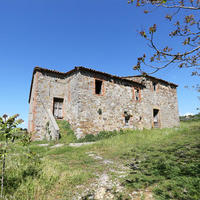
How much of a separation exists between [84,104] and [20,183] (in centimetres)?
808

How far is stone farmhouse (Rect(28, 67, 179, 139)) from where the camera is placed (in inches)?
447

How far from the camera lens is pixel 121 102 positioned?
44.1 feet

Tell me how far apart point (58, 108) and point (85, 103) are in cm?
301

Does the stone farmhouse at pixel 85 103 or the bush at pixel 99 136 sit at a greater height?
the stone farmhouse at pixel 85 103

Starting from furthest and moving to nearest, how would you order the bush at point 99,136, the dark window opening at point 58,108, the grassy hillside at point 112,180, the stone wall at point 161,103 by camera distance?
the stone wall at point 161,103
the dark window opening at point 58,108
the bush at point 99,136
the grassy hillside at point 112,180

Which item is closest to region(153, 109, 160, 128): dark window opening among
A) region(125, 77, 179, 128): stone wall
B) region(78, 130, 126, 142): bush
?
region(125, 77, 179, 128): stone wall

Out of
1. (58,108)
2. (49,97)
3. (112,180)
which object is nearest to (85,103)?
(58,108)

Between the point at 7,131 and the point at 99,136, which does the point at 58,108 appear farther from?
the point at 7,131

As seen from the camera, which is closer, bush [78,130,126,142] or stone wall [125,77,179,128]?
bush [78,130,126,142]

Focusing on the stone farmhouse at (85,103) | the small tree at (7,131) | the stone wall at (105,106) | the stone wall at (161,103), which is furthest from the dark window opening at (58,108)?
the small tree at (7,131)

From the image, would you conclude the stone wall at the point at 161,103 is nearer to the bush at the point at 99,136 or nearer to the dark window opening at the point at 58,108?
the bush at the point at 99,136

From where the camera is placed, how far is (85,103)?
11422mm

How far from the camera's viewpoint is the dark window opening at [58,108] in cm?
1291

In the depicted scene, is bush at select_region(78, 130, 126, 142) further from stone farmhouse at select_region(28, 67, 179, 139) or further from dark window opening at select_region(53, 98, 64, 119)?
dark window opening at select_region(53, 98, 64, 119)
